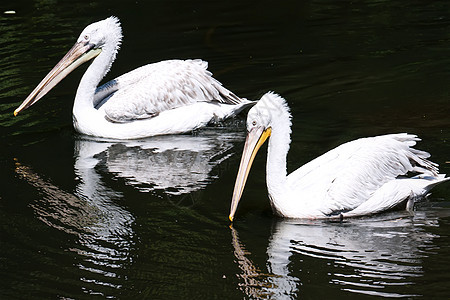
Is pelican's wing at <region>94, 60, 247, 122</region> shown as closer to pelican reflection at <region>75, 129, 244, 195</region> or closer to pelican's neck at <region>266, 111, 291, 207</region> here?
Answer: pelican reflection at <region>75, 129, 244, 195</region>

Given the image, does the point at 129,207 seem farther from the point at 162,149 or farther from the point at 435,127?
the point at 435,127

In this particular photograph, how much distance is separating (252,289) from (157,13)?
→ 717 cm

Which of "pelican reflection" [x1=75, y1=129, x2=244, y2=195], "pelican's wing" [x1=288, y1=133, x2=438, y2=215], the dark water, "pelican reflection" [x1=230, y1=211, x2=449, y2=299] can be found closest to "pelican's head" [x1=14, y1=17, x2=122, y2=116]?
the dark water

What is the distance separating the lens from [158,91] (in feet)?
23.9

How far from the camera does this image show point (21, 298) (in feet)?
14.0

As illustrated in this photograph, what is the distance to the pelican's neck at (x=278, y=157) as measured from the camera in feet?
16.4

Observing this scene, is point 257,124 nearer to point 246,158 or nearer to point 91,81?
point 246,158

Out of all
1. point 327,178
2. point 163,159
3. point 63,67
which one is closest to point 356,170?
point 327,178

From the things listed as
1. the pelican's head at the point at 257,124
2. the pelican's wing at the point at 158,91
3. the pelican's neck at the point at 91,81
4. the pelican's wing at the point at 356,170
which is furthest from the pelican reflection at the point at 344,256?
the pelican's neck at the point at 91,81

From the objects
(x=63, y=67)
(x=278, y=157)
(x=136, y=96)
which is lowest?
(x=278, y=157)

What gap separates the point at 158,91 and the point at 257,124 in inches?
96.5

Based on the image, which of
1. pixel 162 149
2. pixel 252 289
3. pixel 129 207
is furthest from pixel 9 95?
pixel 252 289

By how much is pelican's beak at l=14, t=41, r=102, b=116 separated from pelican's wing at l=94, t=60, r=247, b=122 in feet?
1.08

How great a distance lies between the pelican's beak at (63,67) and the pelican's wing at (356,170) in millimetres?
2901
